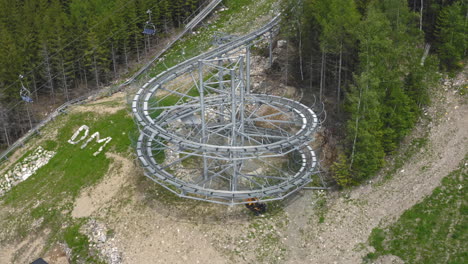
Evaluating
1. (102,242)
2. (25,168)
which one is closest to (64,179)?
(25,168)

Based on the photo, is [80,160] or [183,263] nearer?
[183,263]

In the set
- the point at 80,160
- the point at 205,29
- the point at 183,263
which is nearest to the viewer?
the point at 183,263

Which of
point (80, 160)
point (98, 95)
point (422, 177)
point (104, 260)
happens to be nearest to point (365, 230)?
point (422, 177)

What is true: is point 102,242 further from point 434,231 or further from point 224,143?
point 434,231

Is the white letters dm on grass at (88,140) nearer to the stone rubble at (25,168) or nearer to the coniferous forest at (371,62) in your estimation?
the stone rubble at (25,168)

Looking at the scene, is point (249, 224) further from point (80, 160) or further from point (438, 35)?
point (438, 35)

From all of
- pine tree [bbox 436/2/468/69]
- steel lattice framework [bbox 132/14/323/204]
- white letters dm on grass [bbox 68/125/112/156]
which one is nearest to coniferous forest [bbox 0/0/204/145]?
white letters dm on grass [bbox 68/125/112/156]
